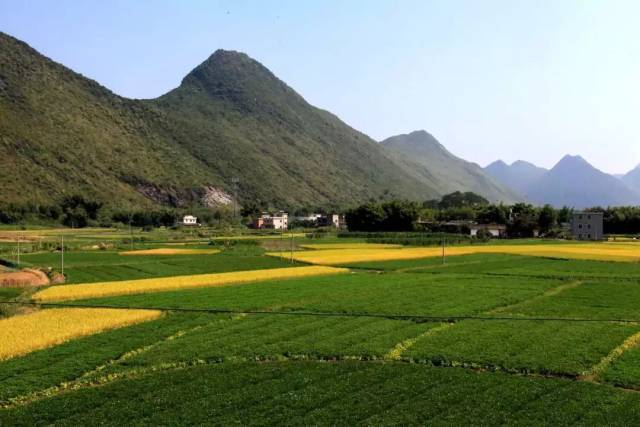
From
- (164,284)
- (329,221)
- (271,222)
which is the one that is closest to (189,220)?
(271,222)

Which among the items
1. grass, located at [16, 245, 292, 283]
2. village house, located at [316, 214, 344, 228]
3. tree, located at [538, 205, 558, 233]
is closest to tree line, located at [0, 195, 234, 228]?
village house, located at [316, 214, 344, 228]

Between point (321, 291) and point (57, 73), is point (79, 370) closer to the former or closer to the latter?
point (321, 291)

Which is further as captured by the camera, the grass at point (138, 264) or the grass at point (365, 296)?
the grass at point (138, 264)

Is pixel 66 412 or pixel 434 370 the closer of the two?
pixel 66 412

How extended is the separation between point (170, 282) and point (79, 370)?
22906 mm

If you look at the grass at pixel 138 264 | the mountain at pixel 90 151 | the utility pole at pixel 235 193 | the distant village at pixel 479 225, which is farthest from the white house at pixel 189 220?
the grass at pixel 138 264

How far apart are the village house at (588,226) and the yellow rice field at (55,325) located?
100 metres

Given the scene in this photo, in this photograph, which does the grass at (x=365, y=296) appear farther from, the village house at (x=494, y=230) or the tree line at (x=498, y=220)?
the tree line at (x=498, y=220)

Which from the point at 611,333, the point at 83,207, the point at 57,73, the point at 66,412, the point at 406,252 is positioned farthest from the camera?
the point at 57,73

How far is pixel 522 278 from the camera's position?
Answer: 4388 centimetres

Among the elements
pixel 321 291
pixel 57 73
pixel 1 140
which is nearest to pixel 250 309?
pixel 321 291

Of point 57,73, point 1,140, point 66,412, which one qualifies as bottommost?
point 66,412

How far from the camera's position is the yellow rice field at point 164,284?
34.3 m

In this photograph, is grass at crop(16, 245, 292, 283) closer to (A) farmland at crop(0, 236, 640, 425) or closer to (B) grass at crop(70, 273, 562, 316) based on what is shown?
(A) farmland at crop(0, 236, 640, 425)
